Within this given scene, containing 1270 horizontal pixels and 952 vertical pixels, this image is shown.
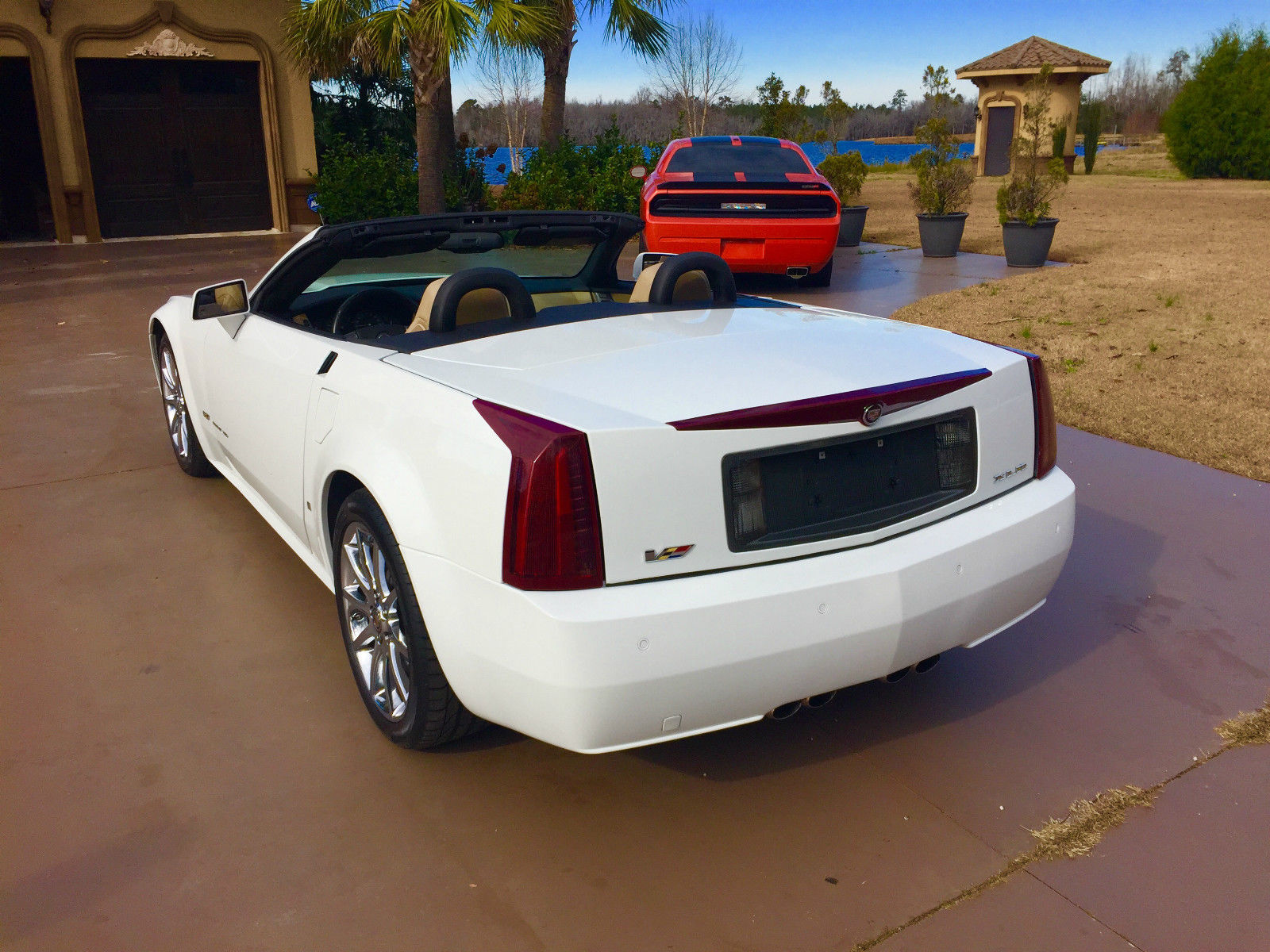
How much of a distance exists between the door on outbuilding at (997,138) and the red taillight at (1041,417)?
1610 inches

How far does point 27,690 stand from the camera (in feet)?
10.4

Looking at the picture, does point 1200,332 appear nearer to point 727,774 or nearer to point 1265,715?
point 1265,715

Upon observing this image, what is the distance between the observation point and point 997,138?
40406 millimetres

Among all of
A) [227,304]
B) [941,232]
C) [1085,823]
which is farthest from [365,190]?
[1085,823]

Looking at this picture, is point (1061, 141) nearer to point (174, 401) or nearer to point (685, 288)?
point (174, 401)

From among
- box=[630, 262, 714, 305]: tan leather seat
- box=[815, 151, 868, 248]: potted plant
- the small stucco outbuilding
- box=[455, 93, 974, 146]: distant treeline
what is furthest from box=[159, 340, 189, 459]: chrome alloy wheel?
the small stucco outbuilding

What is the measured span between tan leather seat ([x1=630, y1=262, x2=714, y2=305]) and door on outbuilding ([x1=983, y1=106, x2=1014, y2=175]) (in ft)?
133

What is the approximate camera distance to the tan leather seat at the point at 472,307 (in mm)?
3057

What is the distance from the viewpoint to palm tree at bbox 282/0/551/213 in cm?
1388

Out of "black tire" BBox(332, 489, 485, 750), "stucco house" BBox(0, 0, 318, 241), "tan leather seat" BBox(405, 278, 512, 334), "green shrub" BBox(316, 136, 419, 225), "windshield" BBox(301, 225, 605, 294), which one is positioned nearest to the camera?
"black tire" BBox(332, 489, 485, 750)

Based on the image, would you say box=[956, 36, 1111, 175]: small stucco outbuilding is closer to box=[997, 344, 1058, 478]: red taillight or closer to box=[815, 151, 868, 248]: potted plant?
box=[815, 151, 868, 248]: potted plant

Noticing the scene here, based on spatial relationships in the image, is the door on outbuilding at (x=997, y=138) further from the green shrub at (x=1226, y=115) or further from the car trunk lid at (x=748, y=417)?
the car trunk lid at (x=748, y=417)

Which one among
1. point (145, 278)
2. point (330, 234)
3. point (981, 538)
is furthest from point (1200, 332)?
point (145, 278)

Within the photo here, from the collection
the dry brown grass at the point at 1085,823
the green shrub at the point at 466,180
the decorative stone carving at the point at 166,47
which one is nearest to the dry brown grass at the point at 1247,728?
the dry brown grass at the point at 1085,823
